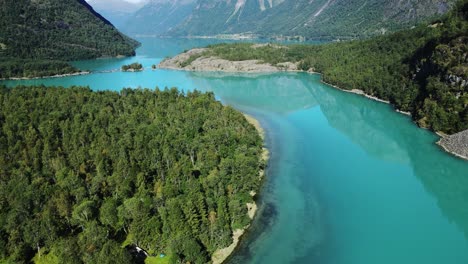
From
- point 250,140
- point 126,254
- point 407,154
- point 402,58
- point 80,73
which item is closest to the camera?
point 126,254

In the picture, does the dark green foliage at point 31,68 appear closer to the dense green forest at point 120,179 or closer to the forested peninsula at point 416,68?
the forested peninsula at point 416,68

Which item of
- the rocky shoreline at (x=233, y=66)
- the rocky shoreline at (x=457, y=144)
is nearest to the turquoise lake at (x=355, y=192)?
the rocky shoreline at (x=457, y=144)

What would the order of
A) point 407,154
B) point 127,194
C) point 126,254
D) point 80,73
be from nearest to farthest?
1. point 126,254
2. point 127,194
3. point 407,154
4. point 80,73

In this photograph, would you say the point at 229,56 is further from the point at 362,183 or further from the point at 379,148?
the point at 362,183

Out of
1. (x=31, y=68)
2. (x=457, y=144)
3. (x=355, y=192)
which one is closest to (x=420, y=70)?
(x=457, y=144)

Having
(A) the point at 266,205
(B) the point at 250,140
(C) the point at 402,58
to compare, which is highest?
(C) the point at 402,58

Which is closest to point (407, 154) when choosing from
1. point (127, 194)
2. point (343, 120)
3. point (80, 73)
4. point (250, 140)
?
point (343, 120)

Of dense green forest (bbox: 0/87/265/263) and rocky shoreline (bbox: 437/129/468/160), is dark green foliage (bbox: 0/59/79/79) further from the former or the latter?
rocky shoreline (bbox: 437/129/468/160)
